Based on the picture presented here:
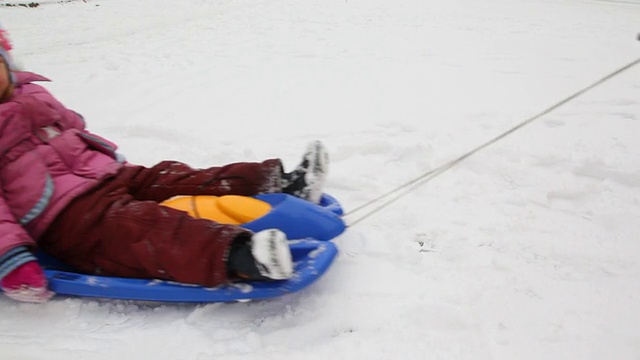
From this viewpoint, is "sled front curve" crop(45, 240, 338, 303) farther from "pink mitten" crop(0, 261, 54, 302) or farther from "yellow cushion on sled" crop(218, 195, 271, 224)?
"yellow cushion on sled" crop(218, 195, 271, 224)

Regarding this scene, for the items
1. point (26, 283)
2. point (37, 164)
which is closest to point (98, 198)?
point (37, 164)

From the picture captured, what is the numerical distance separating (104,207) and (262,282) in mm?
612

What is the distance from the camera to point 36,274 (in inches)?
61.3

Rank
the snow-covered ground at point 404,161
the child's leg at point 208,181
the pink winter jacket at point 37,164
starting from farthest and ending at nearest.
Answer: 1. the child's leg at point 208,181
2. the pink winter jacket at point 37,164
3. the snow-covered ground at point 404,161

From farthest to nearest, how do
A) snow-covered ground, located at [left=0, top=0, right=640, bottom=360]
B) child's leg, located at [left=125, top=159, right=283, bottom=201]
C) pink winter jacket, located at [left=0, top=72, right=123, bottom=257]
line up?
child's leg, located at [left=125, top=159, right=283, bottom=201], pink winter jacket, located at [left=0, top=72, right=123, bottom=257], snow-covered ground, located at [left=0, top=0, right=640, bottom=360]

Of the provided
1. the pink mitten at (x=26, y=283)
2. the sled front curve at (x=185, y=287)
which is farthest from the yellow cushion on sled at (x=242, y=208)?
the pink mitten at (x=26, y=283)

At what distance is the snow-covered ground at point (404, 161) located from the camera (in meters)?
1.49

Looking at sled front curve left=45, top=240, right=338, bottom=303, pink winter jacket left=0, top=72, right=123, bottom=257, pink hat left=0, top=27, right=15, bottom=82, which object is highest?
pink hat left=0, top=27, right=15, bottom=82

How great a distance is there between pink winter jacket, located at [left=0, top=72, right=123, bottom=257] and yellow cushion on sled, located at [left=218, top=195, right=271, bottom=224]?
0.47m

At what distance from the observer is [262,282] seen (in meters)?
1.56

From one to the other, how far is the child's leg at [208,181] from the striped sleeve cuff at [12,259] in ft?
1.55

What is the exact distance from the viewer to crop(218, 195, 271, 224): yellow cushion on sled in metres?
1.76

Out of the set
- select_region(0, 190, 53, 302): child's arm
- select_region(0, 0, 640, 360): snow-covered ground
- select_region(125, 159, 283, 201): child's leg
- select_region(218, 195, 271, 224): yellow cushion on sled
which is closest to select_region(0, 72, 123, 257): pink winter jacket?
select_region(0, 190, 53, 302): child's arm

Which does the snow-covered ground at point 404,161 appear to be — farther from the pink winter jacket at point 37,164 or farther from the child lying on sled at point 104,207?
the pink winter jacket at point 37,164
